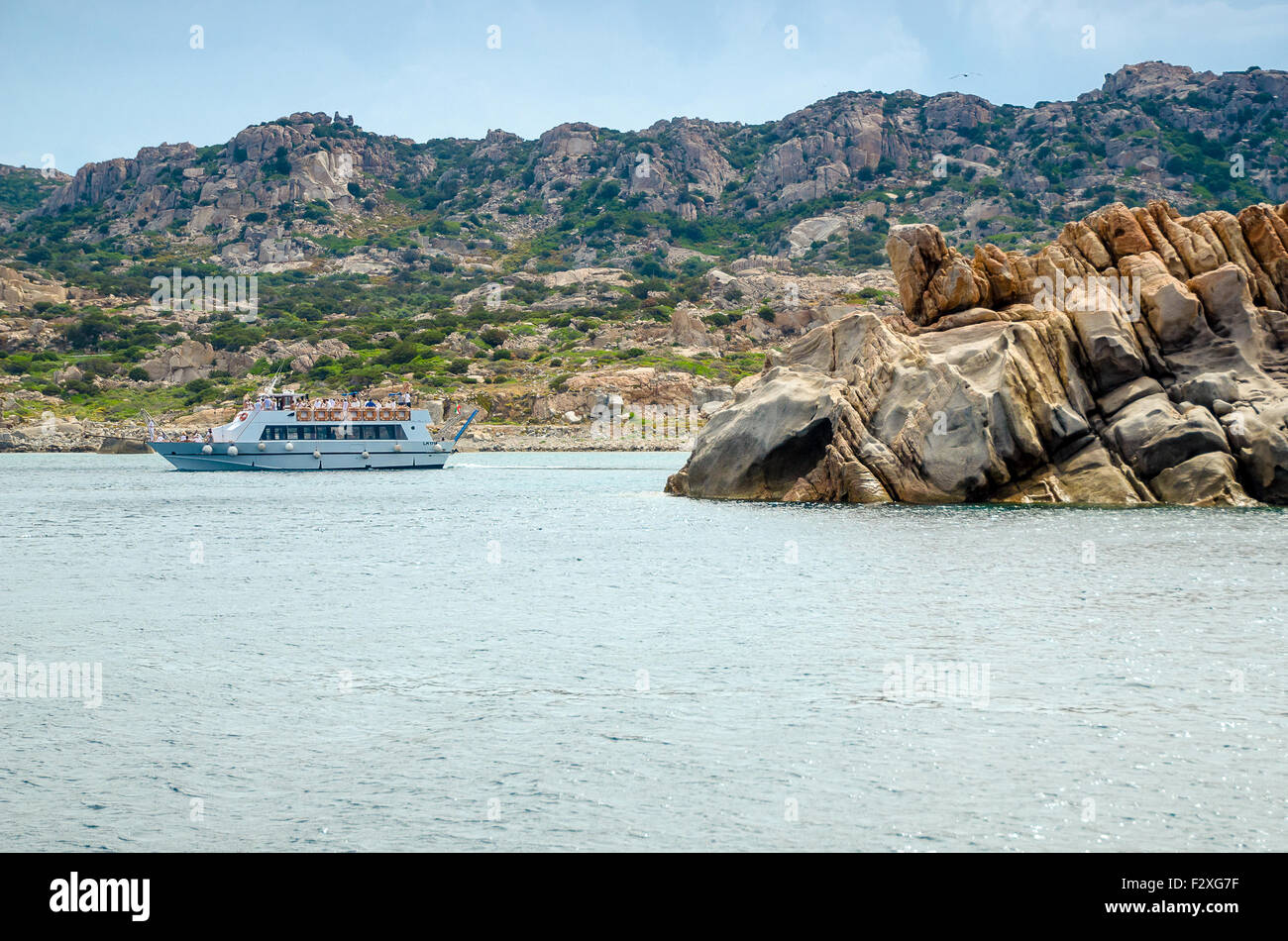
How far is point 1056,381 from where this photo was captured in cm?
4800

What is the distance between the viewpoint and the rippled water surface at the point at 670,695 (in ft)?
41.4

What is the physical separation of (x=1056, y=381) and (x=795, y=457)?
1243 cm

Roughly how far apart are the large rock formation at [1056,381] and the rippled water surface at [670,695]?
7729mm

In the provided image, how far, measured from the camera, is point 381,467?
104125 mm

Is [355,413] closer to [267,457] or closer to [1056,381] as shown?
[267,457]

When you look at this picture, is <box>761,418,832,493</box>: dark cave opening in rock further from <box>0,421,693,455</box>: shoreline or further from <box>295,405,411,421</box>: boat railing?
<box>0,421,693,455</box>: shoreline

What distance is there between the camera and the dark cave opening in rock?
52.4m
